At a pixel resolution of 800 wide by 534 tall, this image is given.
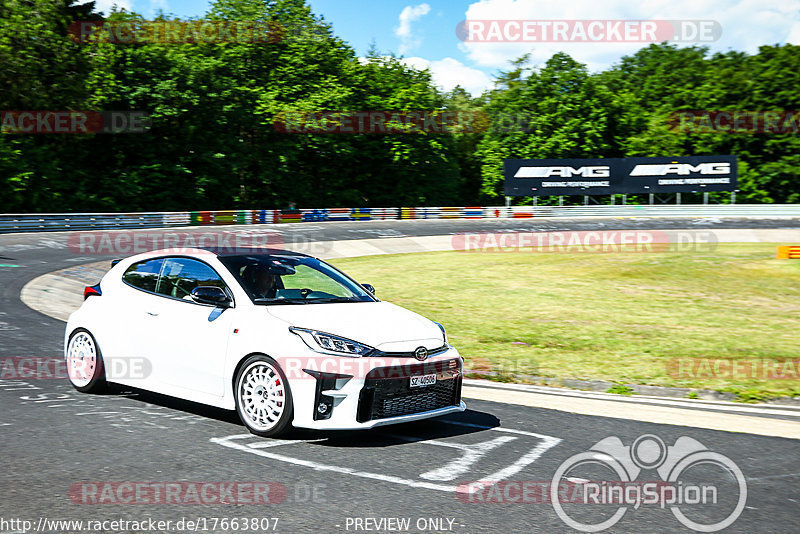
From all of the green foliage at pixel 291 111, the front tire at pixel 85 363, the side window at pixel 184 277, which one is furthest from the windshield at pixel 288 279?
the green foliage at pixel 291 111

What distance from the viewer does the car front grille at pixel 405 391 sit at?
20.1ft

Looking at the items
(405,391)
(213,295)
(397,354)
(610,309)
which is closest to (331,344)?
(397,354)

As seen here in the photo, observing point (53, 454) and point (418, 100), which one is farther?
point (418, 100)

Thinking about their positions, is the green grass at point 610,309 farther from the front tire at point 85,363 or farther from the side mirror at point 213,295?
the front tire at point 85,363

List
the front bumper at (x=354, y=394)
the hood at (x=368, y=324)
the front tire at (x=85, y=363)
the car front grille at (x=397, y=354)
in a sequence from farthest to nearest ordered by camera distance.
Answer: the front tire at (x=85, y=363), the hood at (x=368, y=324), the car front grille at (x=397, y=354), the front bumper at (x=354, y=394)

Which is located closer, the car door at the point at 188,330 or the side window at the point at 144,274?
the car door at the point at 188,330

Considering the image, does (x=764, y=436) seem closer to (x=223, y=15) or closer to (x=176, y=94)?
(x=176, y=94)

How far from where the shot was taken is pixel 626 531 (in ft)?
14.8

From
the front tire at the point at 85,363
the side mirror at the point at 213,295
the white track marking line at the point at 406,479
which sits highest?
the side mirror at the point at 213,295

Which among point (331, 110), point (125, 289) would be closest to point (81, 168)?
point (331, 110)

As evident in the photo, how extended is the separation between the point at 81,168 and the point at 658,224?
1390 inches

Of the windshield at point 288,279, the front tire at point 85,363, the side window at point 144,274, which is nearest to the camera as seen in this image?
the windshield at point 288,279

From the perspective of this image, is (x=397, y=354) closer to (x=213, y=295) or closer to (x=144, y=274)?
(x=213, y=295)

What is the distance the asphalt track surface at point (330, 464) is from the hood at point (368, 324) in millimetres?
834
